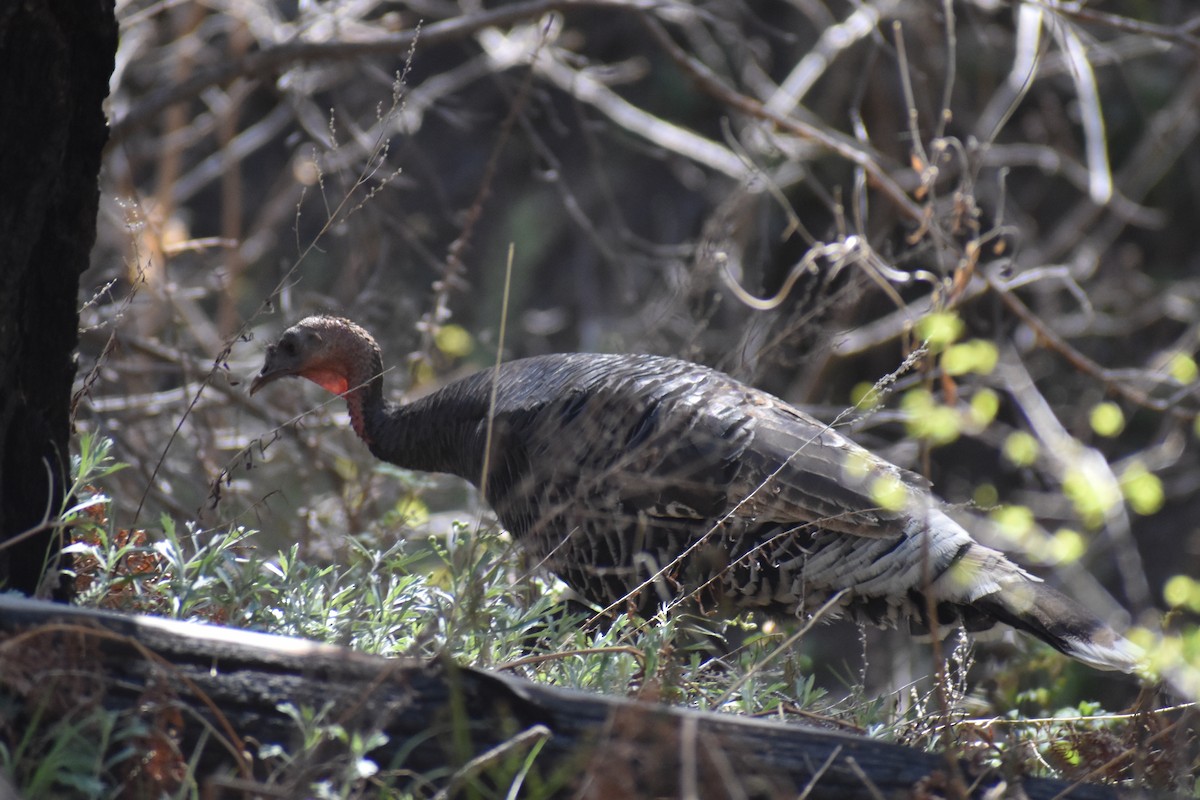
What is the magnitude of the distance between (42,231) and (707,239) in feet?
8.29

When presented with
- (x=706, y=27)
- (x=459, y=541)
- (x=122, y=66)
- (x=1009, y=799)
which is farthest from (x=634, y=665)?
(x=706, y=27)

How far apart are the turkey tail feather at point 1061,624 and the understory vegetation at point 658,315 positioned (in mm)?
142

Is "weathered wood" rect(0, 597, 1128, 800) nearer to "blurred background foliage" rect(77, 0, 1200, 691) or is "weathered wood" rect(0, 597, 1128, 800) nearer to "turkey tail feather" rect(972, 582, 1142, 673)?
"blurred background foliage" rect(77, 0, 1200, 691)

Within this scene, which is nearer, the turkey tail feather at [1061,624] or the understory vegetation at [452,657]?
the understory vegetation at [452,657]

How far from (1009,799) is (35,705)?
1570 millimetres

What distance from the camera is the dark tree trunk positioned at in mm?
2324

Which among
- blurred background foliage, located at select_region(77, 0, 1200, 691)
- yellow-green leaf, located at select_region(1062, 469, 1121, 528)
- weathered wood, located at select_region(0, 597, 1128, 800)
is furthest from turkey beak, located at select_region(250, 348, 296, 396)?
yellow-green leaf, located at select_region(1062, 469, 1121, 528)

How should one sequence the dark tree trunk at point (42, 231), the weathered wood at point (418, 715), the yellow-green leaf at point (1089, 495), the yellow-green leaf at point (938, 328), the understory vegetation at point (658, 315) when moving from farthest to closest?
the yellow-green leaf at point (1089, 495), the yellow-green leaf at point (938, 328), the understory vegetation at point (658, 315), the dark tree trunk at point (42, 231), the weathered wood at point (418, 715)

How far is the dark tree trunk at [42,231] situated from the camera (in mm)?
2324

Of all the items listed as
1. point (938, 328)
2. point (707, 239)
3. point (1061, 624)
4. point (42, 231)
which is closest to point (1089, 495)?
point (1061, 624)

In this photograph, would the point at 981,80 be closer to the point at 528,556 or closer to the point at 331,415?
the point at 331,415

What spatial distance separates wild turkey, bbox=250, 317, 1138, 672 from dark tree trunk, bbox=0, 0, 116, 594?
1.05 meters

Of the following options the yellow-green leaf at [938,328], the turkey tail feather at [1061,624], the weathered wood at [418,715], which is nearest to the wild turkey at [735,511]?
the turkey tail feather at [1061,624]

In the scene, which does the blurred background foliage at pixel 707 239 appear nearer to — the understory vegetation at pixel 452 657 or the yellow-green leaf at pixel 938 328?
the yellow-green leaf at pixel 938 328
